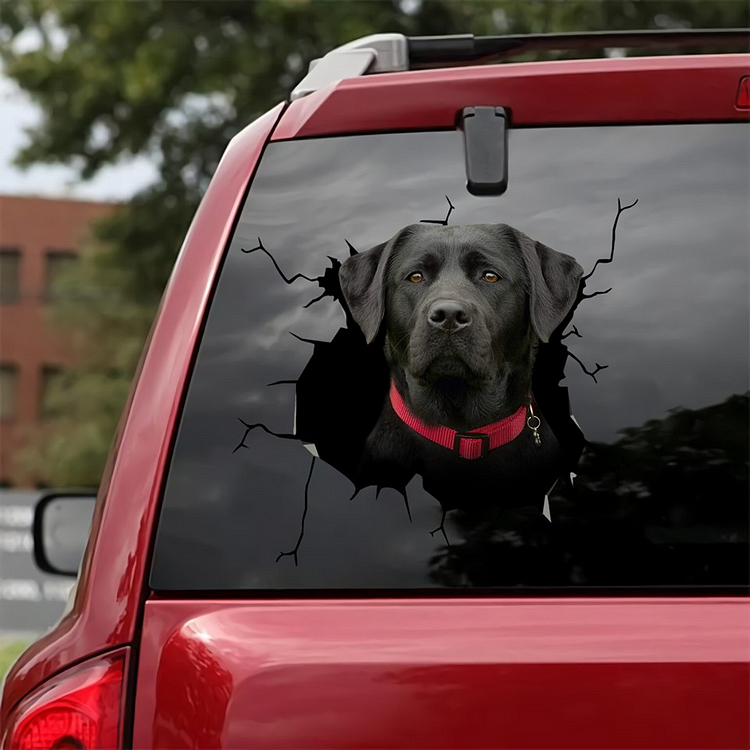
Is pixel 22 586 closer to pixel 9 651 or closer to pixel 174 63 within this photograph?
pixel 9 651

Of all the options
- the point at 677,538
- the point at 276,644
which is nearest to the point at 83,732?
the point at 276,644

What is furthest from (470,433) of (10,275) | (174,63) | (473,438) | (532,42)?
(10,275)

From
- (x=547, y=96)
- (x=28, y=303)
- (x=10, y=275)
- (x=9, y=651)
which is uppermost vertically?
(x=547, y=96)

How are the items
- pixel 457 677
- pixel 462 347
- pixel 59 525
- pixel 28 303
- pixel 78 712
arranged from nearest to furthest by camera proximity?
pixel 457 677 < pixel 78 712 < pixel 462 347 < pixel 59 525 < pixel 28 303

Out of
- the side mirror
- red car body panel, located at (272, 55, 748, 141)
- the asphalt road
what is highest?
red car body panel, located at (272, 55, 748, 141)

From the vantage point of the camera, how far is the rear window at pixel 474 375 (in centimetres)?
156

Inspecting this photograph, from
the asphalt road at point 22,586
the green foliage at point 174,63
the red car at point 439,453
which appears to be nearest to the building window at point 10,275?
the green foliage at point 174,63

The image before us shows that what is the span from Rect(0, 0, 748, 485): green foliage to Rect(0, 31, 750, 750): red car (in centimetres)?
867

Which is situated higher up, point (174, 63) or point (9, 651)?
point (174, 63)

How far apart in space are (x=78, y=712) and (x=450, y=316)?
0.82m

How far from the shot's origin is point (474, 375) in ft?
5.53

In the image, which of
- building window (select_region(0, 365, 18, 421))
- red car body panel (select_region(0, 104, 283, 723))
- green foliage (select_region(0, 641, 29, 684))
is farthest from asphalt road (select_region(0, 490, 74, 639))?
building window (select_region(0, 365, 18, 421))

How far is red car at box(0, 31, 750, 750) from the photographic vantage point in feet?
4.81

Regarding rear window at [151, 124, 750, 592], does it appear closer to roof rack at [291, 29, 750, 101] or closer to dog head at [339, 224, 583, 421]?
dog head at [339, 224, 583, 421]
